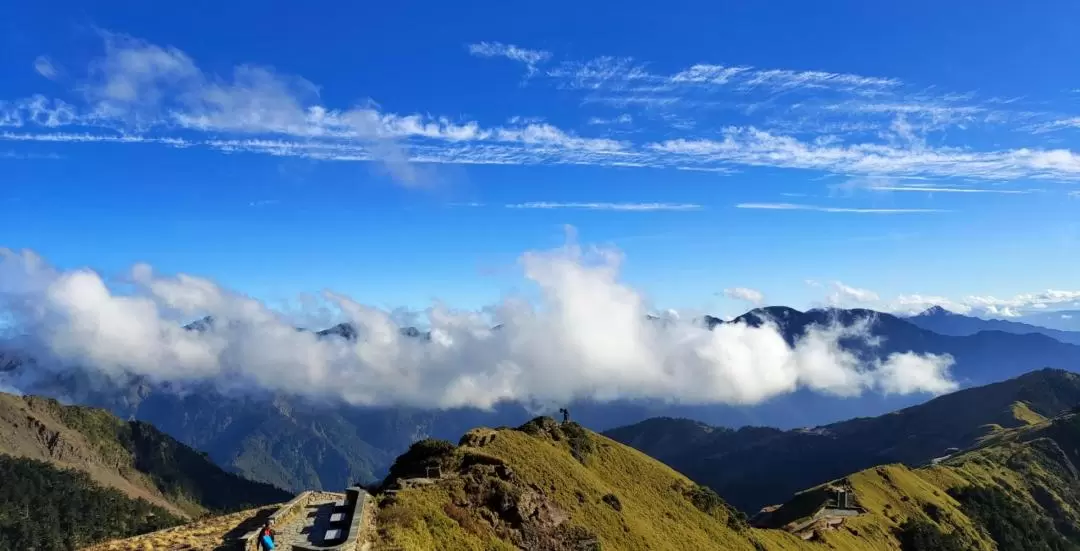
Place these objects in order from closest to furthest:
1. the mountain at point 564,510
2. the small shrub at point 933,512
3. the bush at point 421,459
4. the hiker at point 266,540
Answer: the hiker at point 266,540 < the mountain at point 564,510 < the bush at point 421,459 < the small shrub at point 933,512

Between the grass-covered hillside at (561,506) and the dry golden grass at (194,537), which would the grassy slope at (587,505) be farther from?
the dry golden grass at (194,537)

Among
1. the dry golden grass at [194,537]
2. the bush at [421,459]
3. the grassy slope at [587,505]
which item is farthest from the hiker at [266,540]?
the bush at [421,459]

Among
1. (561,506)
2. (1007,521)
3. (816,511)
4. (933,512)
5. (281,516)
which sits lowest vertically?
(1007,521)

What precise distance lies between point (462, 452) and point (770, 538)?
5605cm

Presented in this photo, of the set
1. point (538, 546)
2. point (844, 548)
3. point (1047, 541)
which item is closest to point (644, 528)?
point (538, 546)

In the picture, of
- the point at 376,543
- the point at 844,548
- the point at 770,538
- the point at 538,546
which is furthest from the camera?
the point at 844,548

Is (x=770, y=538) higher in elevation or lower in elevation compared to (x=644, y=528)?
lower

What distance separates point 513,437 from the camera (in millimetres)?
68812

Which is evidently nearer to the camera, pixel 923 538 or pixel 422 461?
pixel 422 461

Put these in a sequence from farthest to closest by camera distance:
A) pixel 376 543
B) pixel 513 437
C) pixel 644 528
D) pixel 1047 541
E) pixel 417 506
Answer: pixel 1047 541
pixel 513 437
pixel 644 528
pixel 417 506
pixel 376 543

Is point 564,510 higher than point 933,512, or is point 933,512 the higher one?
point 564,510

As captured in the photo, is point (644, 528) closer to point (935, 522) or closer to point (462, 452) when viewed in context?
point (462, 452)

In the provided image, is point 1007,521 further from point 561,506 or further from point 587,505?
point 561,506

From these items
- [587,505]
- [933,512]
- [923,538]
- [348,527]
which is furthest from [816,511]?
[348,527]
